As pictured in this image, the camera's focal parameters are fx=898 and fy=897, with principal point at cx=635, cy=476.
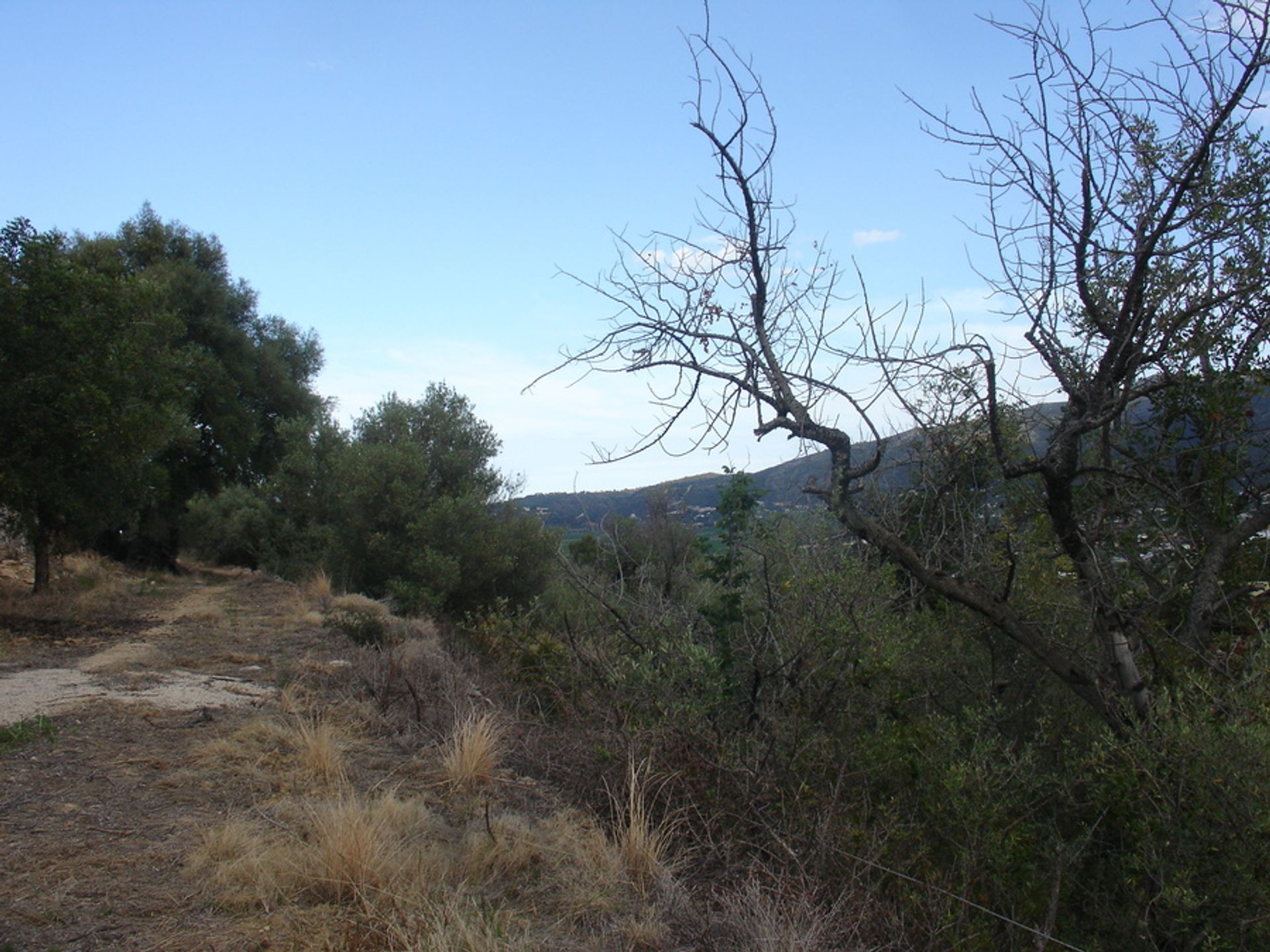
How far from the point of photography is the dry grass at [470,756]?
5645mm

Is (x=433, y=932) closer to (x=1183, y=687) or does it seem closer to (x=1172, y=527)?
(x=1183, y=687)

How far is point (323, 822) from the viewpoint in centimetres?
414

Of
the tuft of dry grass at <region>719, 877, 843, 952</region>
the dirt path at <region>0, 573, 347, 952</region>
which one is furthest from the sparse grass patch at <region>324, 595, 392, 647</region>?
the tuft of dry grass at <region>719, 877, 843, 952</region>

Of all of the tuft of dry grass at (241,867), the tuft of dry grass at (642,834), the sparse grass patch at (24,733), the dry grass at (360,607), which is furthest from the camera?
the dry grass at (360,607)

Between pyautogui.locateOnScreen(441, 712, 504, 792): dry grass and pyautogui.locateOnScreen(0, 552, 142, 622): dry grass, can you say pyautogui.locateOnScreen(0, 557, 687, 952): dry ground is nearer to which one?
pyautogui.locateOnScreen(441, 712, 504, 792): dry grass

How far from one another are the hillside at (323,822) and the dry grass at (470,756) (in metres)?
0.02

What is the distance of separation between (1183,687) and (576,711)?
3.83m

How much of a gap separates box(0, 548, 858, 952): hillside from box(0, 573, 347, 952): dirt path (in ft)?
0.06

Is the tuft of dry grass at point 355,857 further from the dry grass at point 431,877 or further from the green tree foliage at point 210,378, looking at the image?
the green tree foliage at point 210,378

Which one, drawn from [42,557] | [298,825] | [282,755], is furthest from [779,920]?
[42,557]

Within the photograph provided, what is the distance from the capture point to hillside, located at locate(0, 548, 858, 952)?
11.6 feet

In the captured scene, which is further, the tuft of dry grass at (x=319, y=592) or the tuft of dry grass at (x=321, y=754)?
the tuft of dry grass at (x=319, y=592)

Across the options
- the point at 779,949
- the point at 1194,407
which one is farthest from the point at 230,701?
the point at 1194,407

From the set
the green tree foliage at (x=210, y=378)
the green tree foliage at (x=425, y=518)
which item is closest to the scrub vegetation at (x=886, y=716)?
the green tree foliage at (x=425, y=518)
